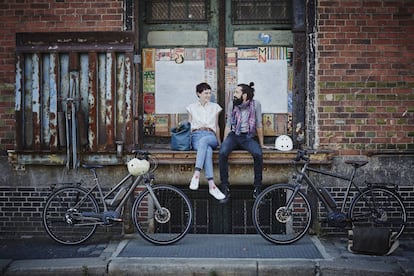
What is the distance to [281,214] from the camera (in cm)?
790

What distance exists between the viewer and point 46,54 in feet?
27.7

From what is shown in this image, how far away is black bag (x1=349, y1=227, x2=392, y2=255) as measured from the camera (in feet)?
24.3

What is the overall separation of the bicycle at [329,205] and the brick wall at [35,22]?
126 inches

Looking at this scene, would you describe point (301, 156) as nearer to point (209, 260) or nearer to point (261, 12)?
point (209, 260)

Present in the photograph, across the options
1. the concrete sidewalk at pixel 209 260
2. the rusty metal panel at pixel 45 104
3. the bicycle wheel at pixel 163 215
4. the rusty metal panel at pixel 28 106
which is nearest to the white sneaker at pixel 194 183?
the bicycle wheel at pixel 163 215

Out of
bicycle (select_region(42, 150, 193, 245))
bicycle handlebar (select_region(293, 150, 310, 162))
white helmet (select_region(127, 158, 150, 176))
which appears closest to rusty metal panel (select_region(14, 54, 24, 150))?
bicycle (select_region(42, 150, 193, 245))

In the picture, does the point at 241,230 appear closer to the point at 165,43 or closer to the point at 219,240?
the point at 219,240

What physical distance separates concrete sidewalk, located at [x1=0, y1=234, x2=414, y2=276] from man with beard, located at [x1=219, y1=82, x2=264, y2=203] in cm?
89

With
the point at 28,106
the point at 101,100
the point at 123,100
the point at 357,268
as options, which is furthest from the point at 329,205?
the point at 28,106

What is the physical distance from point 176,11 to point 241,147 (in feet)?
7.41

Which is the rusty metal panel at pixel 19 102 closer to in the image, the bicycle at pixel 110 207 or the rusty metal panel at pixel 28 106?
the rusty metal panel at pixel 28 106

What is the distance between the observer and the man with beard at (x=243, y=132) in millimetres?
8164

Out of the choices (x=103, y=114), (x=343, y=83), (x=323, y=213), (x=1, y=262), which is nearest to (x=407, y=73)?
(x=343, y=83)

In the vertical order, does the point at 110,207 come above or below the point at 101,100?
below
